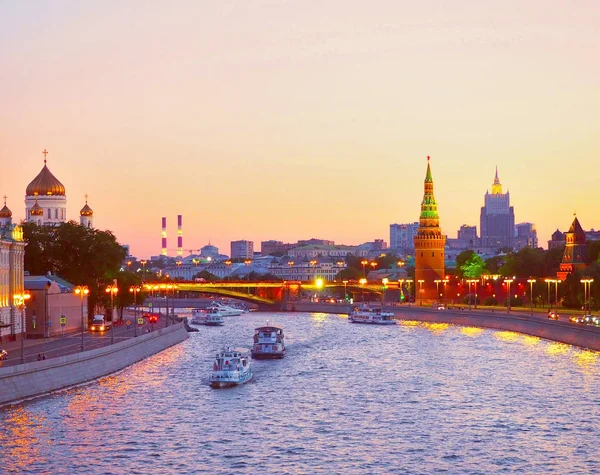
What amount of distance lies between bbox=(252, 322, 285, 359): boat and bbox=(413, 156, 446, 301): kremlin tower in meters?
96.7

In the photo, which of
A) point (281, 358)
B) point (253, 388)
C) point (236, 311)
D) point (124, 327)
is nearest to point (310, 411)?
point (253, 388)

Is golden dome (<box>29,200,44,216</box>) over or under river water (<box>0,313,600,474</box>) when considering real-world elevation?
over

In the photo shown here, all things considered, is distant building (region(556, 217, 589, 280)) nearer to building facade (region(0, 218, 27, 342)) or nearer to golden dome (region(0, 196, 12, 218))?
golden dome (region(0, 196, 12, 218))

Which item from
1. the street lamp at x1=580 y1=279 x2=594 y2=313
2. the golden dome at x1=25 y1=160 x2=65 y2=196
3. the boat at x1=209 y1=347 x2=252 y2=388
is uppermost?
the golden dome at x1=25 y1=160 x2=65 y2=196

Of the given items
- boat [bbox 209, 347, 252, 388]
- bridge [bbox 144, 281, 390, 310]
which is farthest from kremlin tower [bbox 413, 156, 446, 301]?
boat [bbox 209, 347, 252, 388]

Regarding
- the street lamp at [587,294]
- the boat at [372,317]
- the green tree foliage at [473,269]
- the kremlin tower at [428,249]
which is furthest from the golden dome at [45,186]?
the street lamp at [587,294]

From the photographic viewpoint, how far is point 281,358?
8788 cm

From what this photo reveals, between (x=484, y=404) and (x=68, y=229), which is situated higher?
(x=68, y=229)

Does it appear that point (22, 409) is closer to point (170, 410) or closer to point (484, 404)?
point (170, 410)

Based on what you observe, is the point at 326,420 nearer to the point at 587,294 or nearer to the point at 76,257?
the point at 76,257

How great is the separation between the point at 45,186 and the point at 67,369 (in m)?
96.0

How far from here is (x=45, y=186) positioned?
6122 inches

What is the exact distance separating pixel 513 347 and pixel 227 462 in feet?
171

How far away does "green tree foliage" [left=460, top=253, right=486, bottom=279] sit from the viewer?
187000 mm
